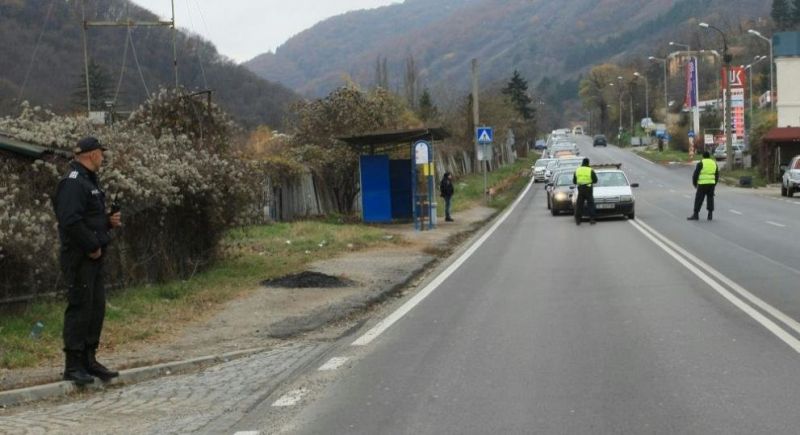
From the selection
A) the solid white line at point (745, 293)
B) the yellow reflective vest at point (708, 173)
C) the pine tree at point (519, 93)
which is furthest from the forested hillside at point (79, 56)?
the pine tree at point (519, 93)

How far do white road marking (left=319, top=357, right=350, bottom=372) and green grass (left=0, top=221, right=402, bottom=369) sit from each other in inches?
95.0

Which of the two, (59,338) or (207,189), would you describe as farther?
(207,189)

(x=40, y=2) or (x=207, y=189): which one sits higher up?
(x=40, y=2)

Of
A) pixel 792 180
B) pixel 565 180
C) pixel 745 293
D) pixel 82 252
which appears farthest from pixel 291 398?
pixel 792 180

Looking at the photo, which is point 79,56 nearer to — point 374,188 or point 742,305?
point 374,188

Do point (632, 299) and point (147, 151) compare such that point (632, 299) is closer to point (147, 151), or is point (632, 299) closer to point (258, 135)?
point (147, 151)

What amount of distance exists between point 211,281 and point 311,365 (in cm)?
610

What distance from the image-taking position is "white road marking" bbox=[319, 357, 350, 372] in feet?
28.6

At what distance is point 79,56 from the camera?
39.3m

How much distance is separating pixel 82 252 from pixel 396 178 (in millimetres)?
22545

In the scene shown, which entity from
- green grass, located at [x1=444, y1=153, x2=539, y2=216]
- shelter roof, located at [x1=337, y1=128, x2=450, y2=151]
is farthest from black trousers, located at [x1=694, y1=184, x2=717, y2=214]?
green grass, located at [x1=444, y1=153, x2=539, y2=216]

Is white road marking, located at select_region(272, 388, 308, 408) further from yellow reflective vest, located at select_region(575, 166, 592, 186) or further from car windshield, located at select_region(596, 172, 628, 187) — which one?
car windshield, located at select_region(596, 172, 628, 187)

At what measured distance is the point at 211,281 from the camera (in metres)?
14.7

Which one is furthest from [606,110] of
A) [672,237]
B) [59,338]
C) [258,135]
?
[59,338]
